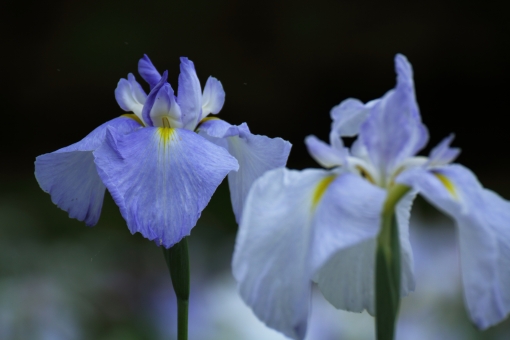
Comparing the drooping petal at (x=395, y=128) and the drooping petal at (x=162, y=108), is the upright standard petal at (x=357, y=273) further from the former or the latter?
the drooping petal at (x=162, y=108)

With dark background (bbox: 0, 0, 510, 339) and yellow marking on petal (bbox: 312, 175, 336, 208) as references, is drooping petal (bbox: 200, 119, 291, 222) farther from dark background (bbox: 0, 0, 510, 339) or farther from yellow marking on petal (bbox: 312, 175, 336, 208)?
dark background (bbox: 0, 0, 510, 339)

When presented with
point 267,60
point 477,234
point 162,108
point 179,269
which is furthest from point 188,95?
point 267,60

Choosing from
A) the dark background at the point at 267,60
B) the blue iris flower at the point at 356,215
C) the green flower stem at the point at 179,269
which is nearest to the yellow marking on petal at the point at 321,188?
the blue iris flower at the point at 356,215

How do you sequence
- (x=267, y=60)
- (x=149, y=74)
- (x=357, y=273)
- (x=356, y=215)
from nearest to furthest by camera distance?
(x=356, y=215), (x=357, y=273), (x=149, y=74), (x=267, y=60)

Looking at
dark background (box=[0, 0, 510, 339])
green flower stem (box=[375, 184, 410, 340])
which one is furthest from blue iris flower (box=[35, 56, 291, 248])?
dark background (box=[0, 0, 510, 339])

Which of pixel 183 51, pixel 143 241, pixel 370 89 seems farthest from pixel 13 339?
pixel 370 89

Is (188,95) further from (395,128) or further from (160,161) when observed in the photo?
(395,128)
